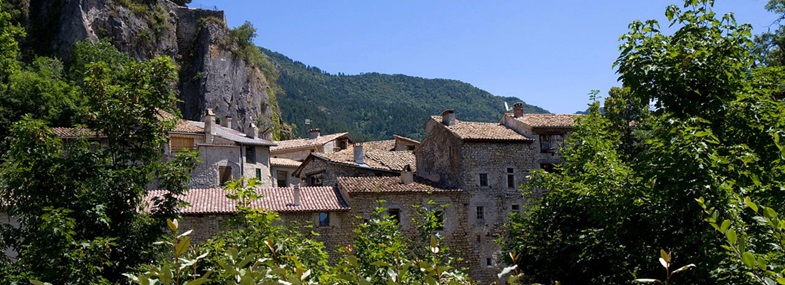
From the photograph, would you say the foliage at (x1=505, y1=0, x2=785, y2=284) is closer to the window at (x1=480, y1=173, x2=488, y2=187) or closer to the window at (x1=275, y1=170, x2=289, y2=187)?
the window at (x1=480, y1=173, x2=488, y2=187)

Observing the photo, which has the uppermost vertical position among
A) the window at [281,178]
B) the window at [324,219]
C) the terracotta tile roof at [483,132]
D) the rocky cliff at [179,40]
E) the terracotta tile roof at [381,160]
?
the rocky cliff at [179,40]

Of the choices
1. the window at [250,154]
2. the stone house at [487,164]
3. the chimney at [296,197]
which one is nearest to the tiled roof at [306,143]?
the window at [250,154]

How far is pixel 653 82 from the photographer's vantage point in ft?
37.9

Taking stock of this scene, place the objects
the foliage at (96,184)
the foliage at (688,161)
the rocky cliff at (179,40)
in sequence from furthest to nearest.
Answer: the rocky cliff at (179,40)
the foliage at (96,184)
the foliage at (688,161)

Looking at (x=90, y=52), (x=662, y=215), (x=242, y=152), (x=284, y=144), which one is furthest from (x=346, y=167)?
(x=662, y=215)

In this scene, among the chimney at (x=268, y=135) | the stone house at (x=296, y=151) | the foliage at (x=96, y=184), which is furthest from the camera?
the chimney at (x=268, y=135)

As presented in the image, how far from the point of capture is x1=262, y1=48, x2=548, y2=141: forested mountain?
131 metres

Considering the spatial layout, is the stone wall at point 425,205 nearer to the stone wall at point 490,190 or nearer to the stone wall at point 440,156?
the stone wall at point 490,190

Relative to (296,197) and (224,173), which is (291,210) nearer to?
(296,197)

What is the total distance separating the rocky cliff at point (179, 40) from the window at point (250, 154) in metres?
17.0

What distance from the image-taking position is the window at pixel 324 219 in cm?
3300

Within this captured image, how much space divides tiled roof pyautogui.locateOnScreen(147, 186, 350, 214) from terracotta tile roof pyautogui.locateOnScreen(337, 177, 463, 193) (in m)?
0.67

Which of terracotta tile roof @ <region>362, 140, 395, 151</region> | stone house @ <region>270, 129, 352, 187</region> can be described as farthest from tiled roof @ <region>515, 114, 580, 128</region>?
stone house @ <region>270, 129, 352, 187</region>

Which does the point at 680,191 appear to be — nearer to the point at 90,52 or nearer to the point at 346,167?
the point at 346,167
